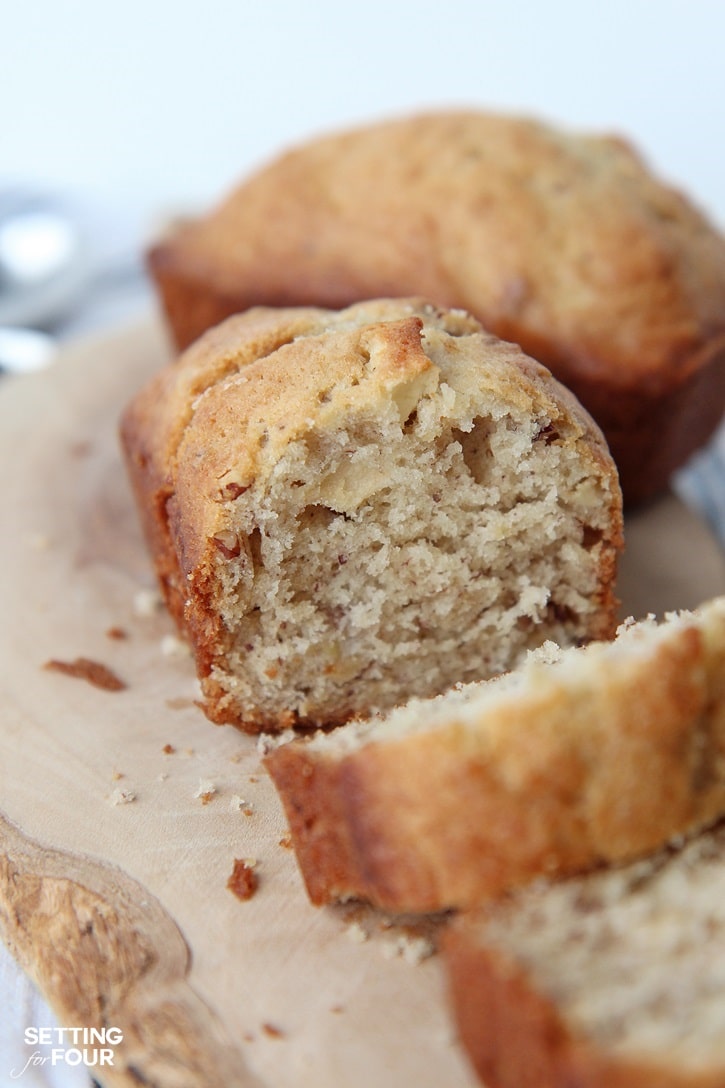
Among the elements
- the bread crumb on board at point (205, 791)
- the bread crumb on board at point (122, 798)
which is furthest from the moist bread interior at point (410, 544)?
the bread crumb on board at point (122, 798)

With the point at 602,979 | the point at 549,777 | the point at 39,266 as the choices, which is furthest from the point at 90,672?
the point at 39,266

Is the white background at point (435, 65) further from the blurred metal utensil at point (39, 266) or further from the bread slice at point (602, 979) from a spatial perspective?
the bread slice at point (602, 979)

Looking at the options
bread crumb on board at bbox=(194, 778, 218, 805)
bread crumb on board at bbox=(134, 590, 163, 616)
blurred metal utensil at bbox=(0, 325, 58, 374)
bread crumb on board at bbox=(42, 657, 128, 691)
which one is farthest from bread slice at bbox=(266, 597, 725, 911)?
blurred metal utensil at bbox=(0, 325, 58, 374)

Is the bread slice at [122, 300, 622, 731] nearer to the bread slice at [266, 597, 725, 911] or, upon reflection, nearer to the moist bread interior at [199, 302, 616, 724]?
the moist bread interior at [199, 302, 616, 724]

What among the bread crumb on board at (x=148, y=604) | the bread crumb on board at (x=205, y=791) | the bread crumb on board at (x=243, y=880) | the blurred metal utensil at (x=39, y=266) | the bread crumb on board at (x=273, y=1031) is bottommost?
the blurred metal utensil at (x=39, y=266)

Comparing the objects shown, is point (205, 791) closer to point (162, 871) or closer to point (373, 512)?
point (162, 871)

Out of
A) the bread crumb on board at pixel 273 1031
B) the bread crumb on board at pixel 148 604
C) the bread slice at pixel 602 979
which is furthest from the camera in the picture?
→ the bread crumb on board at pixel 148 604
